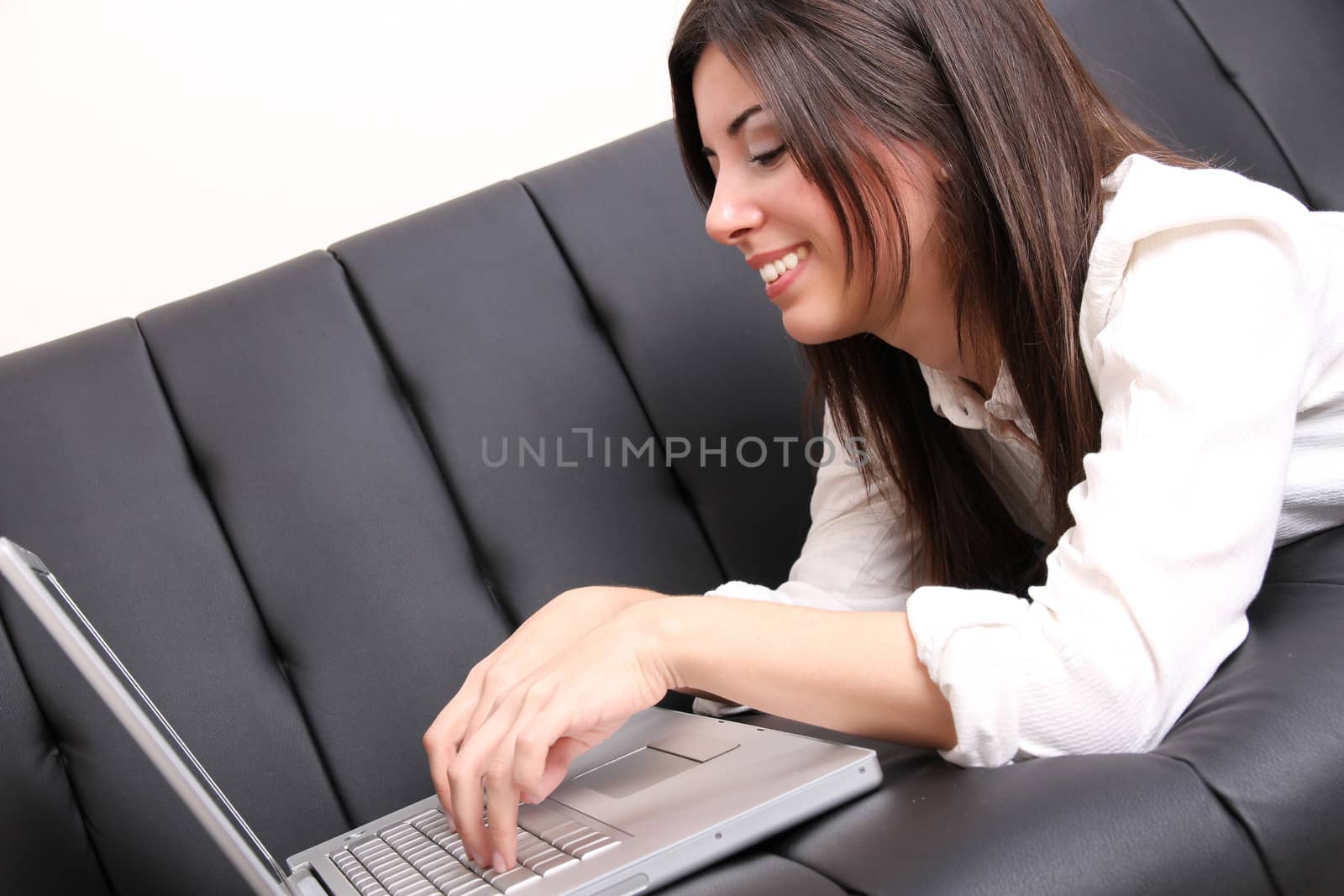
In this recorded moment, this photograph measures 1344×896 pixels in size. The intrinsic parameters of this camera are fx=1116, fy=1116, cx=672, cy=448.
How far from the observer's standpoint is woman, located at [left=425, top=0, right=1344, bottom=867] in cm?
69

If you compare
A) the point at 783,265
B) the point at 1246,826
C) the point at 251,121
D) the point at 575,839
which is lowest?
the point at 1246,826

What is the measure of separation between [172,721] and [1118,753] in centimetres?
90

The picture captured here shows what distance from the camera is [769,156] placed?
92 cm

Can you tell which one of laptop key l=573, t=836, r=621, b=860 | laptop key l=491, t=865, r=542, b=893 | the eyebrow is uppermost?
the eyebrow

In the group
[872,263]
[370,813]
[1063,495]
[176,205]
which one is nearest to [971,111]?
[872,263]

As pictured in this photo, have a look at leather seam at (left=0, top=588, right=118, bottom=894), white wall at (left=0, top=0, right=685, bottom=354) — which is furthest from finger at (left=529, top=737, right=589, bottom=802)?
white wall at (left=0, top=0, right=685, bottom=354)

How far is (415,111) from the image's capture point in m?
1.56

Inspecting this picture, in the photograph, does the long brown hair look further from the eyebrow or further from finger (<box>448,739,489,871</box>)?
finger (<box>448,739,489,871</box>)

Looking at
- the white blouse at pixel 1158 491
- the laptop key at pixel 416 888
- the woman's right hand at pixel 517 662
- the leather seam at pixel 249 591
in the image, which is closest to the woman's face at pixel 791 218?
the white blouse at pixel 1158 491

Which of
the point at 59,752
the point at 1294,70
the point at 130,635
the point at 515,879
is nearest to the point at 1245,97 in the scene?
the point at 1294,70

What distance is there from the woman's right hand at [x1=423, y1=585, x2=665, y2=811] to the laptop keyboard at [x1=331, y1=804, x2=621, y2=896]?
5 cm

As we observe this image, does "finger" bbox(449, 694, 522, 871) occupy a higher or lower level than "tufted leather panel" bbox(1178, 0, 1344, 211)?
lower

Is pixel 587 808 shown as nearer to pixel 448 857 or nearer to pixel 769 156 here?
pixel 448 857

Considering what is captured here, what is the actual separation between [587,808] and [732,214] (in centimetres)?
49
